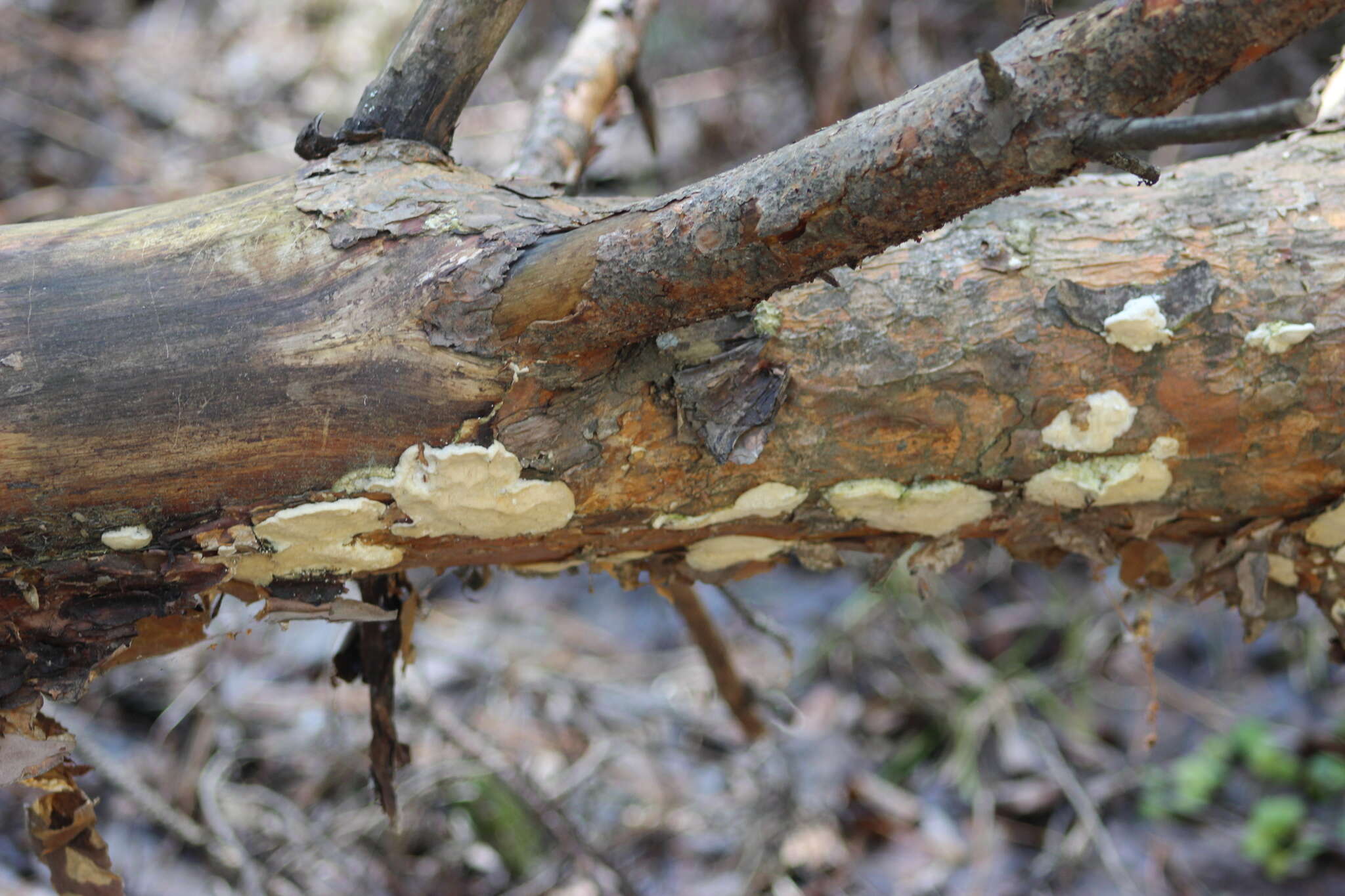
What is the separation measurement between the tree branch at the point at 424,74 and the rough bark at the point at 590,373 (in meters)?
0.03

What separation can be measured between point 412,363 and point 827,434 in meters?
0.40

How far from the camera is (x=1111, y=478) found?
98cm

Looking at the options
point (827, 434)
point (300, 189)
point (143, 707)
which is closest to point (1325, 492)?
point (827, 434)

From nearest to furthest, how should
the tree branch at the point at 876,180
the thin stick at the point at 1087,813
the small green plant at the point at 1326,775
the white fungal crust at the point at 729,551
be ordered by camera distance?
the tree branch at the point at 876,180 < the white fungal crust at the point at 729,551 < the thin stick at the point at 1087,813 < the small green plant at the point at 1326,775

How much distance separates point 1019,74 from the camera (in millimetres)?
629

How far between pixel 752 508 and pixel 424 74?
0.58 m

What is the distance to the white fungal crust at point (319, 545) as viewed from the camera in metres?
0.89

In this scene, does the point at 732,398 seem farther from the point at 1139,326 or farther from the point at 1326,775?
the point at 1326,775

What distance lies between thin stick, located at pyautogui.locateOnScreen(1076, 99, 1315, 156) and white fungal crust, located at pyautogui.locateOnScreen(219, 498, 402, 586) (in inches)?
26.2

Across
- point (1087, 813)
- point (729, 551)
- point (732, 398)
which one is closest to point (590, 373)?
point (732, 398)

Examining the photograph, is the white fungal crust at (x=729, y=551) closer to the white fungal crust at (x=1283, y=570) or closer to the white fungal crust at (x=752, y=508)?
the white fungal crust at (x=752, y=508)

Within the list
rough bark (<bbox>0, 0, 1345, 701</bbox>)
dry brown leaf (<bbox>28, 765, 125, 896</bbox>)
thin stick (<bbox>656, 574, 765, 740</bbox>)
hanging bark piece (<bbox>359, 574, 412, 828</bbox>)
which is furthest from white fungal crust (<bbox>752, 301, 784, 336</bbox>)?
dry brown leaf (<bbox>28, 765, 125, 896</bbox>)

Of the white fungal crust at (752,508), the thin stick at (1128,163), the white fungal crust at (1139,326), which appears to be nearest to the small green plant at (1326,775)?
the white fungal crust at (1139,326)

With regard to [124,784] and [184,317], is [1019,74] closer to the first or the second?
[184,317]
